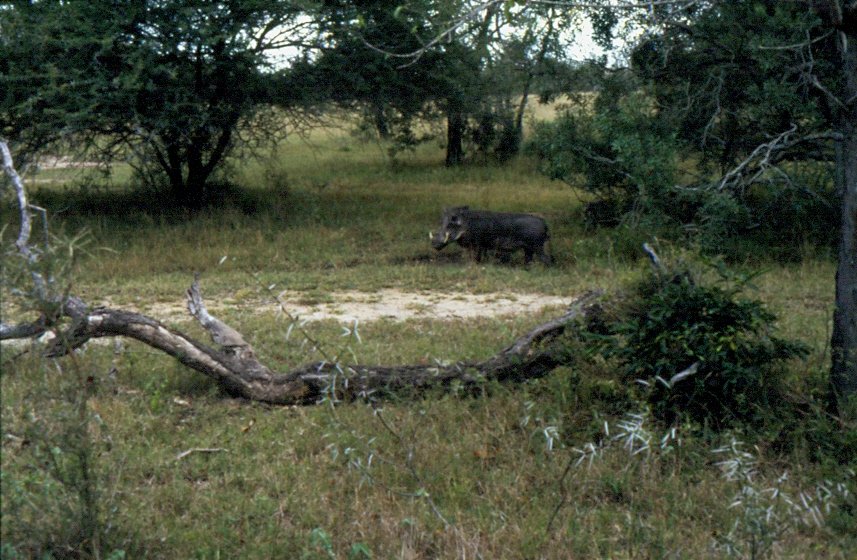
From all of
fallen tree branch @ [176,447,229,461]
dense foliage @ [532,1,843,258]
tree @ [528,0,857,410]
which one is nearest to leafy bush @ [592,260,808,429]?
fallen tree branch @ [176,447,229,461]

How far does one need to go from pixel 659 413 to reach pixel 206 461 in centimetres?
264

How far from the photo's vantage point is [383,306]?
10844 millimetres

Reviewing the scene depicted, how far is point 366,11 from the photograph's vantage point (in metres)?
15.7

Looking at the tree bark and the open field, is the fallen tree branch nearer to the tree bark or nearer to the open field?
the open field

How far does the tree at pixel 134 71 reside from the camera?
14148mm

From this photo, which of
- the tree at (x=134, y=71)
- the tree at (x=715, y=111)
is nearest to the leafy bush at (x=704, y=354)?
the tree at (x=715, y=111)

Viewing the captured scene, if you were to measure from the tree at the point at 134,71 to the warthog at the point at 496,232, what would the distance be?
13.1 ft

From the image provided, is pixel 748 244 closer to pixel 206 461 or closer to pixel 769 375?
pixel 769 375

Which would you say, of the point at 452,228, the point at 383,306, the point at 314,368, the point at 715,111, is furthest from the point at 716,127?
the point at 314,368

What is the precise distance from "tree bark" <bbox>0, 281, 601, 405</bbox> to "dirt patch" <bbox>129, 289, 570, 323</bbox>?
302cm

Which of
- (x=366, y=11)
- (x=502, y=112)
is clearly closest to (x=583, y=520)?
(x=366, y=11)

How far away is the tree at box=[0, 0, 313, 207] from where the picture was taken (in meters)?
14.1

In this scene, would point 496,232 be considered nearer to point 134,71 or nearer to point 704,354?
point 134,71

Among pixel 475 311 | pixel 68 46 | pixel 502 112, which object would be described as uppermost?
pixel 68 46
